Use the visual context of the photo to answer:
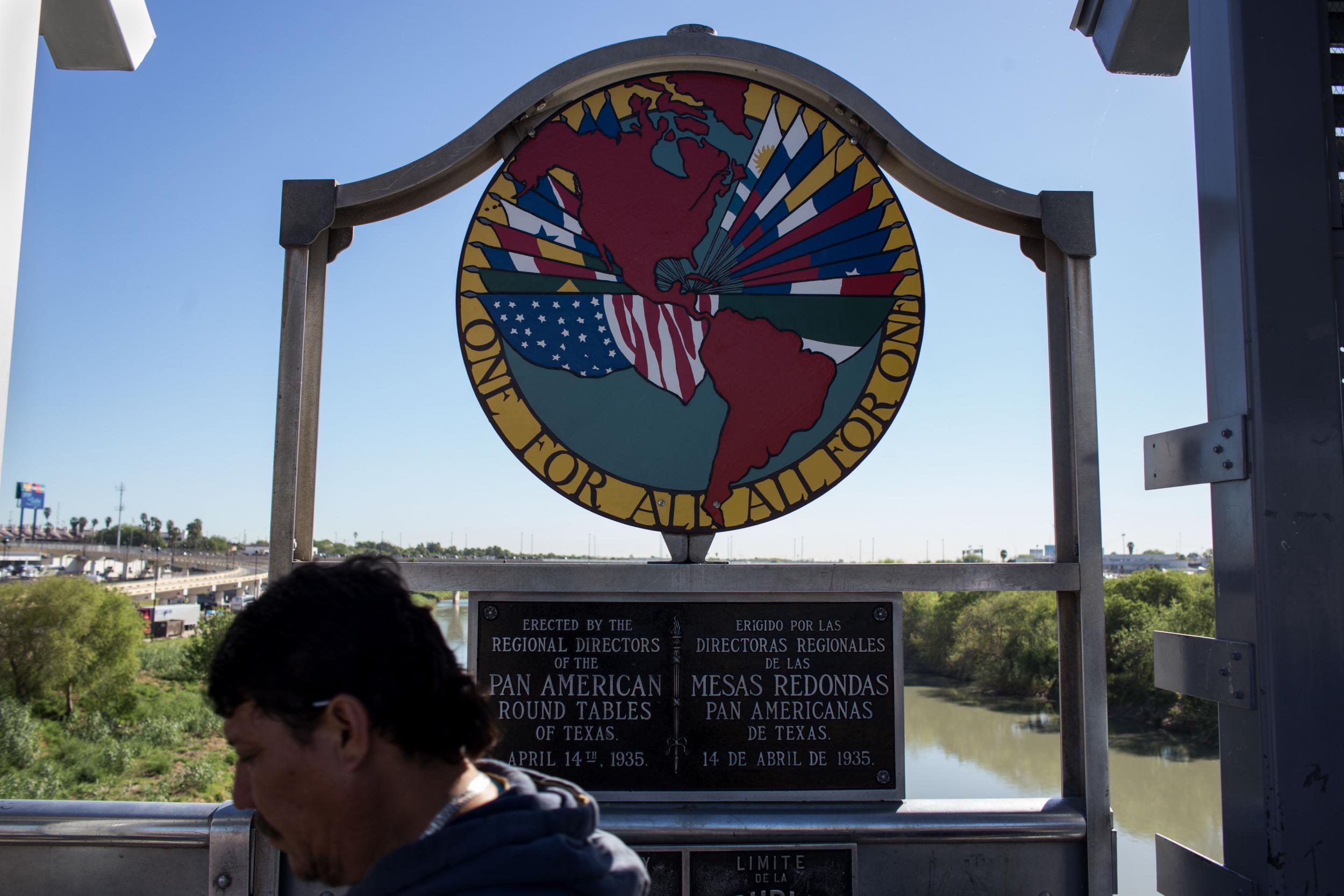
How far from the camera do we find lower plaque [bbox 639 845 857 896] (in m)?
2.80

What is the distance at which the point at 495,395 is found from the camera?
319 cm

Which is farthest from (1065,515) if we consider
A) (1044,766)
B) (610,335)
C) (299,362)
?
(1044,766)

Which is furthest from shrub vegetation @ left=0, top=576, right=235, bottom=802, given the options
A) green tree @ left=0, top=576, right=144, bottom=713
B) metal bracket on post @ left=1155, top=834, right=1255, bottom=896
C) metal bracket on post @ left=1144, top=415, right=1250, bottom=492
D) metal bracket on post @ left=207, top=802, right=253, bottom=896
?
metal bracket on post @ left=1144, top=415, right=1250, bottom=492

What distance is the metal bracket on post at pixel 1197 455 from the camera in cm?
224

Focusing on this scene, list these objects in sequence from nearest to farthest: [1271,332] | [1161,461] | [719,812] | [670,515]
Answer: [1271,332] < [1161,461] < [719,812] < [670,515]

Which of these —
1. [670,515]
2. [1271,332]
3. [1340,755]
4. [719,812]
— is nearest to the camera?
[1340,755]

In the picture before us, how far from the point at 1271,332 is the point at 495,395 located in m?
2.34

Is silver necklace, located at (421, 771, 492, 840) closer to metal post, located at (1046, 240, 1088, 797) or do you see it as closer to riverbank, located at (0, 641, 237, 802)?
metal post, located at (1046, 240, 1088, 797)

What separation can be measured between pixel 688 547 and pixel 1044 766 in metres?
33.5

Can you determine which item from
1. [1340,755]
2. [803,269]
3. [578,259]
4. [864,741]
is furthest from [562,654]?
[1340,755]

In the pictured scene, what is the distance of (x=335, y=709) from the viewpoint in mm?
1128

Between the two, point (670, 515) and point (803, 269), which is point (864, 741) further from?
point (803, 269)

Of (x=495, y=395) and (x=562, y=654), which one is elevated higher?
(x=495, y=395)

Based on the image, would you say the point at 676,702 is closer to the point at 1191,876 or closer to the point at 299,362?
the point at 1191,876
